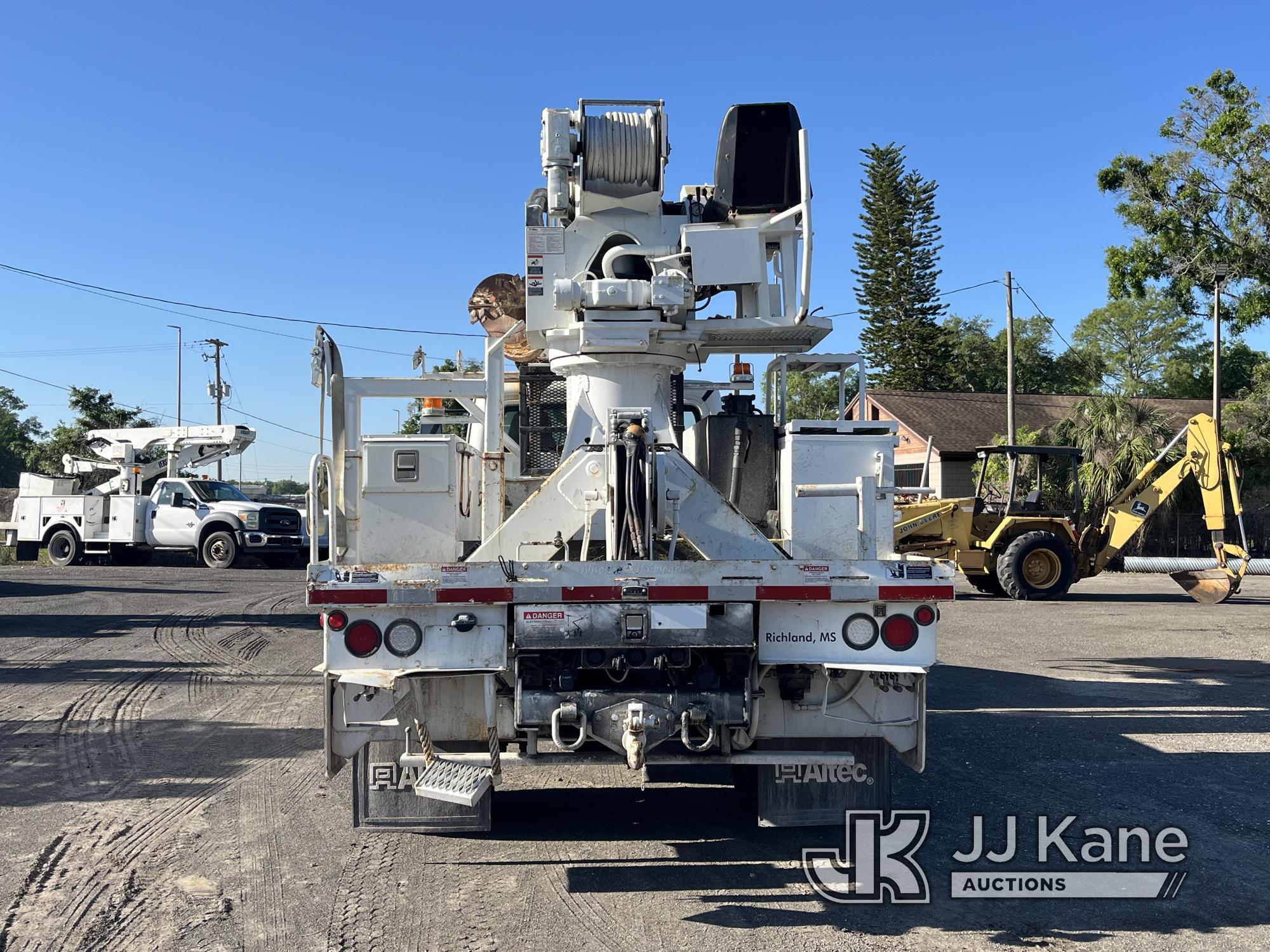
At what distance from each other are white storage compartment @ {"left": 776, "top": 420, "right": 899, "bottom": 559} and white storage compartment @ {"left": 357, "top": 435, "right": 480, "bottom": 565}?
1661 millimetres

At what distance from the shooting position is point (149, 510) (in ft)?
86.6

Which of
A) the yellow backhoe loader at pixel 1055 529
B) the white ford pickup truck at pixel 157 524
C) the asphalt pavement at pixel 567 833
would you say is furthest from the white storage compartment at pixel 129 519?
the yellow backhoe loader at pixel 1055 529

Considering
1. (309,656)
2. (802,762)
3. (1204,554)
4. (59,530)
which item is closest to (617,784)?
(802,762)

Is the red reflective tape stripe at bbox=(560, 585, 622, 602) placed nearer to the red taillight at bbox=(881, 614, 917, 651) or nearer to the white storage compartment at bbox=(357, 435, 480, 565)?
the white storage compartment at bbox=(357, 435, 480, 565)

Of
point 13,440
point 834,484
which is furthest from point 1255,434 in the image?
point 13,440

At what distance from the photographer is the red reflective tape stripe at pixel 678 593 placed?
4.76 metres

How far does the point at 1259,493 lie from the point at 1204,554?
11.4 feet

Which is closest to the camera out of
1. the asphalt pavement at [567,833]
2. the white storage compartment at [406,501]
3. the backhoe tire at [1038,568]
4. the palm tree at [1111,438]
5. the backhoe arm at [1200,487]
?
the asphalt pavement at [567,833]

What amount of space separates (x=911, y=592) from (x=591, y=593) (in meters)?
1.40

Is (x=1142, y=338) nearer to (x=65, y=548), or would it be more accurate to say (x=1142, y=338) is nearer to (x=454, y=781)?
(x=65, y=548)

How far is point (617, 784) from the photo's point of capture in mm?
6672

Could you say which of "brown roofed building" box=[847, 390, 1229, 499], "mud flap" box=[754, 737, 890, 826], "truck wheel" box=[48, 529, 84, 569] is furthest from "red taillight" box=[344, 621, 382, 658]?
"brown roofed building" box=[847, 390, 1229, 499]

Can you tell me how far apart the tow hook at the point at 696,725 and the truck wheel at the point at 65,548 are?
26.2 meters

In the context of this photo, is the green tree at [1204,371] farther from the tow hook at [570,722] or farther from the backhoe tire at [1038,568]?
the tow hook at [570,722]
